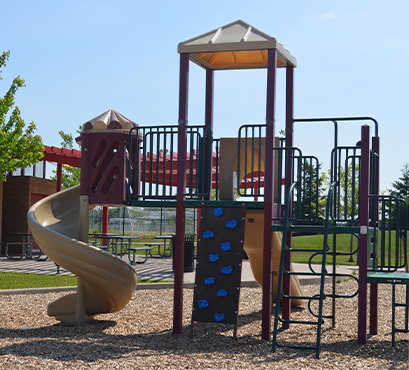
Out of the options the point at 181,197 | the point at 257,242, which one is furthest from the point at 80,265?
the point at 257,242

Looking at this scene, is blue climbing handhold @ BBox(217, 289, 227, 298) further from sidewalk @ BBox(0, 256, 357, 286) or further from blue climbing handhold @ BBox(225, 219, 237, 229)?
sidewalk @ BBox(0, 256, 357, 286)

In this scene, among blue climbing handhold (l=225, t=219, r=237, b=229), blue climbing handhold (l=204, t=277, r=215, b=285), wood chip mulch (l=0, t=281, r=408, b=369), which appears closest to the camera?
wood chip mulch (l=0, t=281, r=408, b=369)

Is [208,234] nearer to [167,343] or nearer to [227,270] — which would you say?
[227,270]

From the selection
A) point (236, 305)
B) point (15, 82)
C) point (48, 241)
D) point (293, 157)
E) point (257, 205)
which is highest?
point (15, 82)

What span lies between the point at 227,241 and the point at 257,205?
1.98ft

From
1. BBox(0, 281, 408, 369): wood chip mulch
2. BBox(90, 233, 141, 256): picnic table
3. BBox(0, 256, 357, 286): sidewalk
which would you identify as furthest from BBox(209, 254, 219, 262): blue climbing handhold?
BBox(90, 233, 141, 256): picnic table

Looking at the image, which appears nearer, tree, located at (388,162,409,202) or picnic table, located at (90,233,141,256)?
picnic table, located at (90,233,141,256)

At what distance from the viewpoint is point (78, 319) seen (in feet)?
23.8

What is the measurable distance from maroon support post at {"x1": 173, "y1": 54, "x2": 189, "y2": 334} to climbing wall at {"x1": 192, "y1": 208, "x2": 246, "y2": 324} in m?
0.34

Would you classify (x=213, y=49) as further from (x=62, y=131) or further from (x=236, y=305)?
(x=62, y=131)

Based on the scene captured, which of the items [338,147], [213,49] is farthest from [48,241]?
[338,147]

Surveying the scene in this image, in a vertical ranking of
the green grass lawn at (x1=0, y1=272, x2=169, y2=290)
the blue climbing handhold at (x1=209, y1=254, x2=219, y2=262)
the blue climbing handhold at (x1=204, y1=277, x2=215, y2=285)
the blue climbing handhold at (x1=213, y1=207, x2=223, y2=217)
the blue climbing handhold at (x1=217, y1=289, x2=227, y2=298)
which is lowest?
the green grass lawn at (x1=0, y1=272, x2=169, y2=290)

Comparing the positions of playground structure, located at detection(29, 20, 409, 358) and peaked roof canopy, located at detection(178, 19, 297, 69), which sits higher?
peaked roof canopy, located at detection(178, 19, 297, 69)

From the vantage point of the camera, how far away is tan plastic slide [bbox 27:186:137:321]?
6863 mm
